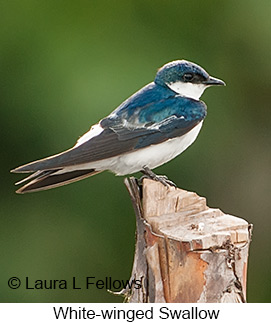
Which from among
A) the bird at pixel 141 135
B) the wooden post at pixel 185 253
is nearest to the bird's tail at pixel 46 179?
the bird at pixel 141 135

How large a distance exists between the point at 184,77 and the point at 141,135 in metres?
0.24

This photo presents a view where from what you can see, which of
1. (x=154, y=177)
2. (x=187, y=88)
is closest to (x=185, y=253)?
(x=154, y=177)

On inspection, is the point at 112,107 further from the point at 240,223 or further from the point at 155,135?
the point at 240,223

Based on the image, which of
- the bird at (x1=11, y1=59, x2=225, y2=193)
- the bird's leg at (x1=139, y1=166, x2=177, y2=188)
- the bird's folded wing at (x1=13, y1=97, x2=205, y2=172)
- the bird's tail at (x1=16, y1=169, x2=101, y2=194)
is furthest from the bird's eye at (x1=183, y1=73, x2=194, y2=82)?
the bird's tail at (x1=16, y1=169, x2=101, y2=194)

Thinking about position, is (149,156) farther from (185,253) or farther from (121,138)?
(185,253)

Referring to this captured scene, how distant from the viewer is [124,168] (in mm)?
3096

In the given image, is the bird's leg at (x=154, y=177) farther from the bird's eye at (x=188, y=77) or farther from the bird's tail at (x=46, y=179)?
the bird's eye at (x=188, y=77)

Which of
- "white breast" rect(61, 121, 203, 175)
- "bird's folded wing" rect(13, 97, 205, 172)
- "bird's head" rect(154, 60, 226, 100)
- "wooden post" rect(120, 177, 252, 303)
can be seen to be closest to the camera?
"wooden post" rect(120, 177, 252, 303)

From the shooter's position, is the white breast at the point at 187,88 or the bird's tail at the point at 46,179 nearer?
the bird's tail at the point at 46,179

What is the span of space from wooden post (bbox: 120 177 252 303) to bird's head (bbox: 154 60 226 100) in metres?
0.45

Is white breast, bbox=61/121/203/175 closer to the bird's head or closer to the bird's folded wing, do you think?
the bird's folded wing

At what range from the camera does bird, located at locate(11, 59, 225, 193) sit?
9.84ft

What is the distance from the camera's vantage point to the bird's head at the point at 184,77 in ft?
10.4

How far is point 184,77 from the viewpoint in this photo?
3.19 metres
